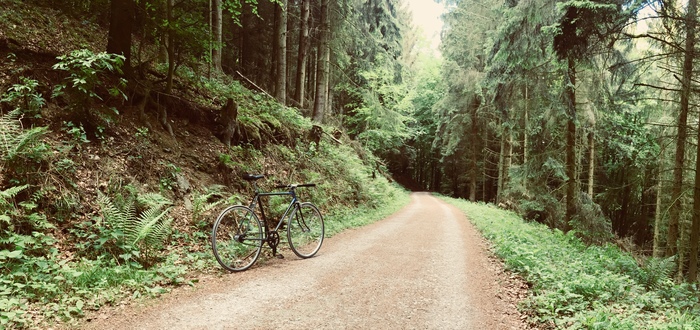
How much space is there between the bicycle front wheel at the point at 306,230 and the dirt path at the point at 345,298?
0.23 meters

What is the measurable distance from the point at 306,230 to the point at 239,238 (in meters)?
1.55

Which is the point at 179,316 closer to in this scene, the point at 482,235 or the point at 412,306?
the point at 412,306

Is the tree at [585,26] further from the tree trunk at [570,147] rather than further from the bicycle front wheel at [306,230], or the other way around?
the bicycle front wheel at [306,230]

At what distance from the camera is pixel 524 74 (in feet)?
38.4

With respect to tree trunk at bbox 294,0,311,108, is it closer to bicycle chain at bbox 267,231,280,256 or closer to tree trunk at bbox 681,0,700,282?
bicycle chain at bbox 267,231,280,256

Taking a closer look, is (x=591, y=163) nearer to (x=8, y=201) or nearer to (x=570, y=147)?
(x=570, y=147)

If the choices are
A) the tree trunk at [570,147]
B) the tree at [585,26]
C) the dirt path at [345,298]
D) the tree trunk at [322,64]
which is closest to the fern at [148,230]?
the dirt path at [345,298]

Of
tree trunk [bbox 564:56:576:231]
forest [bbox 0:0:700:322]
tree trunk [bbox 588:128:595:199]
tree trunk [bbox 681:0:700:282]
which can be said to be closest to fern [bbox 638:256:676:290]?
forest [bbox 0:0:700:322]

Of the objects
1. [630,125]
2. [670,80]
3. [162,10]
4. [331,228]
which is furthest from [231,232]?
[630,125]

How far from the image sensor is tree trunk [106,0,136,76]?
664cm

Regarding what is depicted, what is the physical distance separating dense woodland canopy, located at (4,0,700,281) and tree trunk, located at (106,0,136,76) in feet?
0.08

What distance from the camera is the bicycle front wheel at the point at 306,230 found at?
6191 millimetres

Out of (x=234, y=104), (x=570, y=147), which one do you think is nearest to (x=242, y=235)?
(x=234, y=104)

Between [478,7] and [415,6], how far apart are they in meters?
13.0
